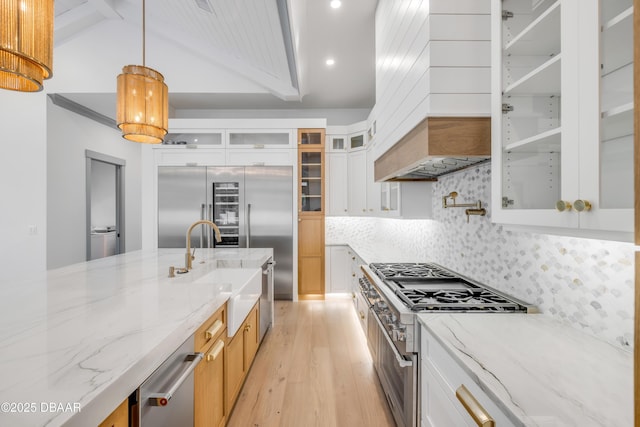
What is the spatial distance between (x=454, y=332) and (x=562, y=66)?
3.23ft

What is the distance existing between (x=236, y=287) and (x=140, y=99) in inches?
53.4

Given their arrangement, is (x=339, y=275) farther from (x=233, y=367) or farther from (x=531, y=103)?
(x=531, y=103)

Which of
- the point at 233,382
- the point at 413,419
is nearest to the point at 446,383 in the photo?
the point at 413,419

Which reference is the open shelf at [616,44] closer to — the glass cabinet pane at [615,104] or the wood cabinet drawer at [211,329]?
the glass cabinet pane at [615,104]

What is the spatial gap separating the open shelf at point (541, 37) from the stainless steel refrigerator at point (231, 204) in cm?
333

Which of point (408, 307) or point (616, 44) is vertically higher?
point (616, 44)

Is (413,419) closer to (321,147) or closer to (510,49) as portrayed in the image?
(510,49)

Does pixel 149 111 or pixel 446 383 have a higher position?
pixel 149 111

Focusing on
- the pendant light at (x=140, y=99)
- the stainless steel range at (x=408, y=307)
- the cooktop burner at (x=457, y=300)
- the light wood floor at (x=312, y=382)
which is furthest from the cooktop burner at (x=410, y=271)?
the pendant light at (x=140, y=99)

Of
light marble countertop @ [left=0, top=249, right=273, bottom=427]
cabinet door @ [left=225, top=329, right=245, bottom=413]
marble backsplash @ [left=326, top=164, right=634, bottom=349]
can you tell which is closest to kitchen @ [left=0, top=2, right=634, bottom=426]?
marble backsplash @ [left=326, top=164, right=634, bottom=349]

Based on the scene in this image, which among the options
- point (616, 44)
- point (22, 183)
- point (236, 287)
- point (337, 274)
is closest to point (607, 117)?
point (616, 44)

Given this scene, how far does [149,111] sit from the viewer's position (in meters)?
1.94

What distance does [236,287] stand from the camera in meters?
1.76

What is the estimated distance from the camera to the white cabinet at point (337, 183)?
4.51 metres
